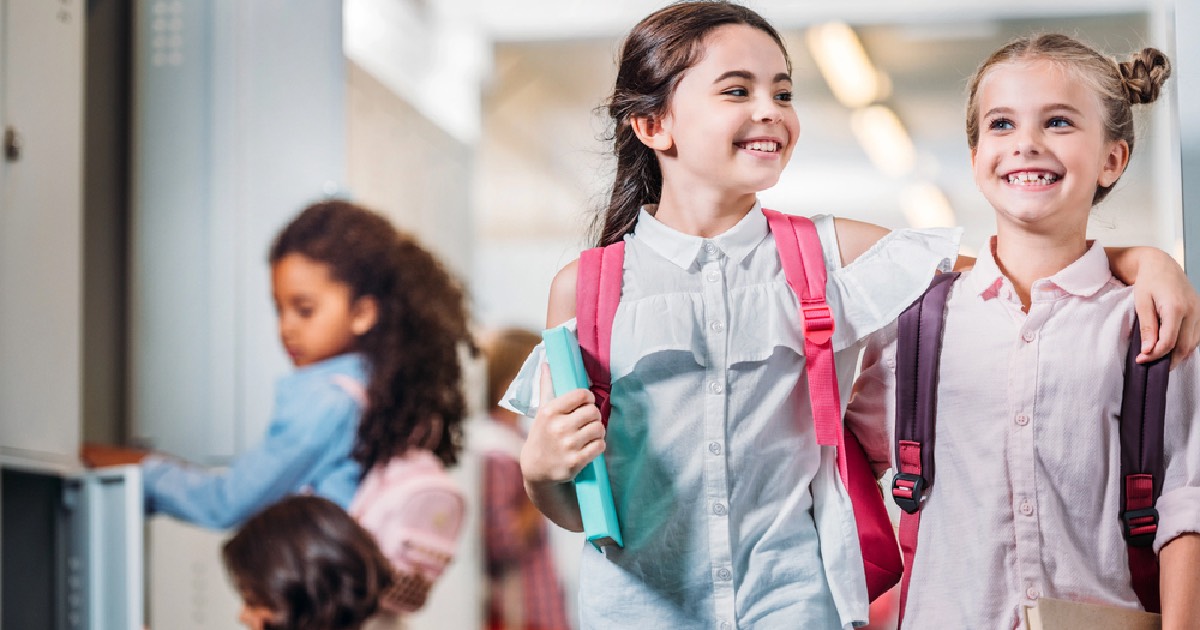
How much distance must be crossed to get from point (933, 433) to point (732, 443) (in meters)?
0.30

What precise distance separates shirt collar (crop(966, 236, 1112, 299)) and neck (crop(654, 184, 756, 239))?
0.33 metres

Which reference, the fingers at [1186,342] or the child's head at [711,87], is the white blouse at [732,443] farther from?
the fingers at [1186,342]

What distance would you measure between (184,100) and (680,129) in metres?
1.67

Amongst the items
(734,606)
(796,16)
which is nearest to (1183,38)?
(796,16)

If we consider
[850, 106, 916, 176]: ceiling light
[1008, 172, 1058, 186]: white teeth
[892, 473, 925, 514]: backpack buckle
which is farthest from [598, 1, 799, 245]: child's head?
[850, 106, 916, 176]: ceiling light

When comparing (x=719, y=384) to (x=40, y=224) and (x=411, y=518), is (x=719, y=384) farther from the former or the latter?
(x=40, y=224)

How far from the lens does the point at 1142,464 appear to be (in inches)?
63.4

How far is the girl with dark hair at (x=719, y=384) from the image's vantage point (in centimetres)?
153

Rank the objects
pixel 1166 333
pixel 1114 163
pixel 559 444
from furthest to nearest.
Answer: pixel 1114 163
pixel 1166 333
pixel 559 444

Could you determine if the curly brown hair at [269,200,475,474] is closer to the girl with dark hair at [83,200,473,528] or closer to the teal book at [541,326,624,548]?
the girl with dark hair at [83,200,473,528]

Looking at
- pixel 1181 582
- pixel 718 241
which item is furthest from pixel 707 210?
pixel 1181 582

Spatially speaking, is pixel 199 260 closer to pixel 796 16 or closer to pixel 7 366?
pixel 7 366

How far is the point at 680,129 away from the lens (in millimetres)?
1622

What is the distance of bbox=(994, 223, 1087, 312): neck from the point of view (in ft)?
5.55
